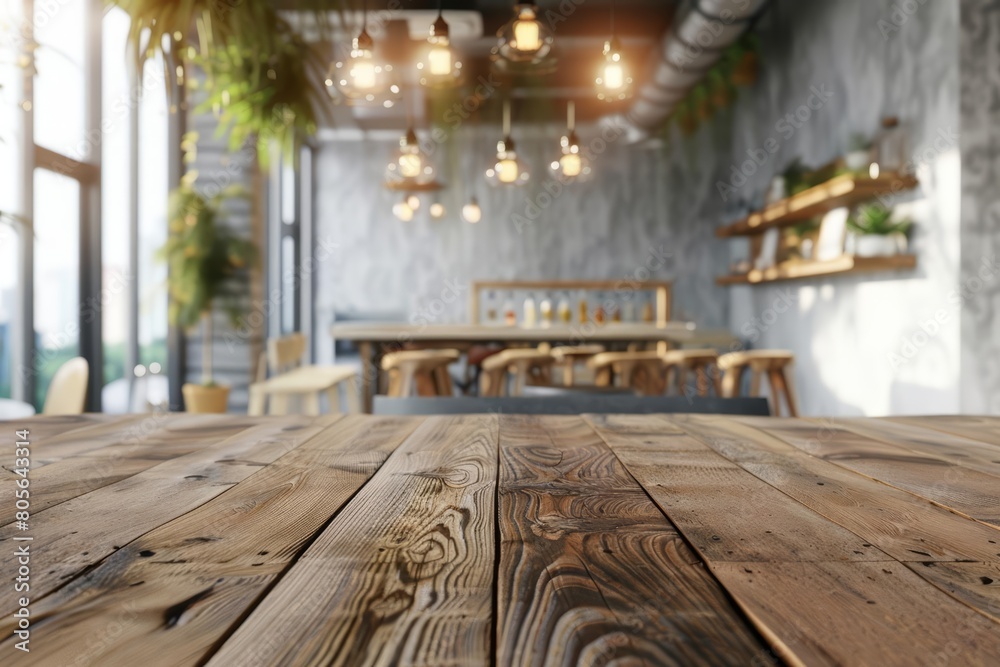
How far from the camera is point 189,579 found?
0.55m

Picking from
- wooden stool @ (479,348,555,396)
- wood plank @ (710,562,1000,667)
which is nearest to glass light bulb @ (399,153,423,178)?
wooden stool @ (479,348,555,396)

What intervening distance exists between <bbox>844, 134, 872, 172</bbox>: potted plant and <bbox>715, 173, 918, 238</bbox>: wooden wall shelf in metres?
0.14

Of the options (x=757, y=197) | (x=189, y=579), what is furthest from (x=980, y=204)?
(x=189, y=579)

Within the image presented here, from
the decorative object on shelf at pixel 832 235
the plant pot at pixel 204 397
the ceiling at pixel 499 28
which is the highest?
the ceiling at pixel 499 28

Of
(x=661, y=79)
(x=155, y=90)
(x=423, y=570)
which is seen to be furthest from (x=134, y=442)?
(x=661, y=79)

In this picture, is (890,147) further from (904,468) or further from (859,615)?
(859,615)

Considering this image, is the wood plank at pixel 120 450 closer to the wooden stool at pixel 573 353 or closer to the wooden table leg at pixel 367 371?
the wooden stool at pixel 573 353

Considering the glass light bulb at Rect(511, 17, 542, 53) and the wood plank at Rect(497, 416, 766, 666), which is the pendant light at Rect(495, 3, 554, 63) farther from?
the wood plank at Rect(497, 416, 766, 666)

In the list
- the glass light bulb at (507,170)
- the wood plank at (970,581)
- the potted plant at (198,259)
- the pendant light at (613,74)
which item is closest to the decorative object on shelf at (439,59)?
the pendant light at (613,74)

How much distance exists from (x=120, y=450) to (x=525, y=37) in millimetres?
1872

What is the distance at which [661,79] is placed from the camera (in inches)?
230

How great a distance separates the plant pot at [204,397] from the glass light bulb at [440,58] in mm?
2971

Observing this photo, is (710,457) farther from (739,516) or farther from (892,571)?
(892,571)

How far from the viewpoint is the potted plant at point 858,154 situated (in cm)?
460
